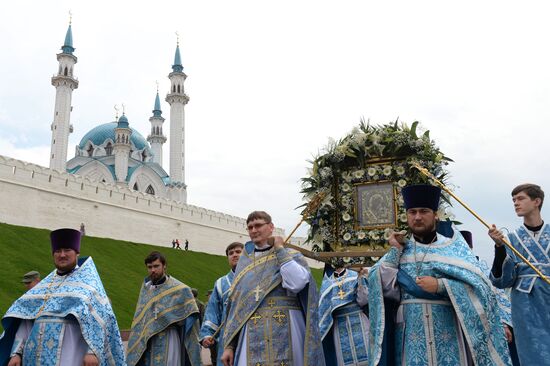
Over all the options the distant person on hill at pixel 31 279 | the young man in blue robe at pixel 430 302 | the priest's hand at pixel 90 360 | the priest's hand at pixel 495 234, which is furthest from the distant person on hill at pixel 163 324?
the priest's hand at pixel 495 234

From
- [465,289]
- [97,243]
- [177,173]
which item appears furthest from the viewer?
[177,173]

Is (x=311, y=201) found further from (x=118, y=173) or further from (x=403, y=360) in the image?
(x=118, y=173)

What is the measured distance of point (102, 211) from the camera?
40.6 meters

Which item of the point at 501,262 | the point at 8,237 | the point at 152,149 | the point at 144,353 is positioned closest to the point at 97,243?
the point at 8,237

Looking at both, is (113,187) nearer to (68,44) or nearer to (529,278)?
(68,44)

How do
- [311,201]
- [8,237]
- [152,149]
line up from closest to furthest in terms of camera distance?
[311,201] < [8,237] < [152,149]

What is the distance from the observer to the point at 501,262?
195 inches

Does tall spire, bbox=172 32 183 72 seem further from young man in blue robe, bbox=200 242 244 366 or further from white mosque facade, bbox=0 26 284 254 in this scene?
young man in blue robe, bbox=200 242 244 366

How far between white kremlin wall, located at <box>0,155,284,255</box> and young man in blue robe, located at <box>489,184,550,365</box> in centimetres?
3387

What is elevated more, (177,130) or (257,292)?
(177,130)

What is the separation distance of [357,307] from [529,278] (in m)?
1.76

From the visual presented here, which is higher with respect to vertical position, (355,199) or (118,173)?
(118,173)

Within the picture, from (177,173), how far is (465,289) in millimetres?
58643

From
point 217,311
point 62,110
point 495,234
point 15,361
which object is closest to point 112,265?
point 217,311
